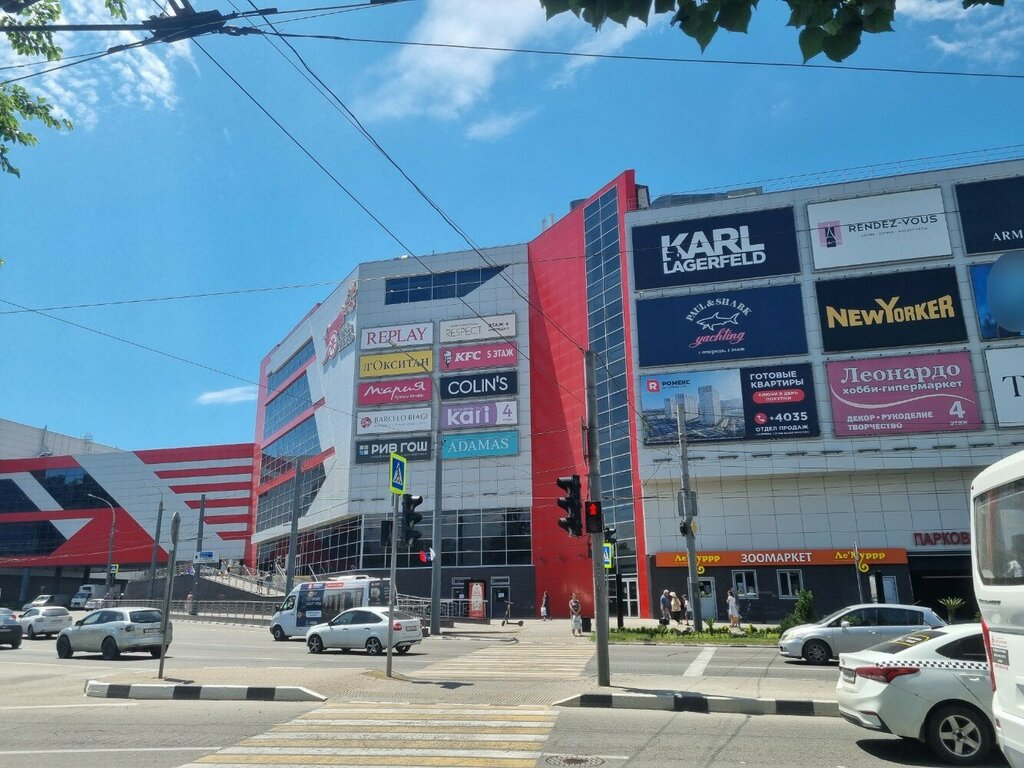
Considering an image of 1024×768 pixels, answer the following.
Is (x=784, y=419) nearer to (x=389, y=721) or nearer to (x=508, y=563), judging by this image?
(x=508, y=563)

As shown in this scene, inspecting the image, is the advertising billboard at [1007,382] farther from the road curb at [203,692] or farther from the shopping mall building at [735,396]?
the road curb at [203,692]

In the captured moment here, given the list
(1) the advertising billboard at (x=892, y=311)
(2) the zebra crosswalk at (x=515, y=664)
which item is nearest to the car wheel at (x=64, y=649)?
(2) the zebra crosswalk at (x=515, y=664)

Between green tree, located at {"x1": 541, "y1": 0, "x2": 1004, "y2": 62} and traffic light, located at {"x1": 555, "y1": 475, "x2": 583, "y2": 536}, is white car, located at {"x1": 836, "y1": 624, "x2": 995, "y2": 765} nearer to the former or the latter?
traffic light, located at {"x1": 555, "y1": 475, "x2": 583, "y2": 536}

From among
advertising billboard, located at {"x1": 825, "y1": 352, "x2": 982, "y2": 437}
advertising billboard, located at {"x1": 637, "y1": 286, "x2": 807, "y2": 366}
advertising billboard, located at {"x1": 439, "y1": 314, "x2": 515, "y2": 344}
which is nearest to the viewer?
advertising billboard, located at {"x1": 825, "y1": 352, "x2": 982, "y2": 437}

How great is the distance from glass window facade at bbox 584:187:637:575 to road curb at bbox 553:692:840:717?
3201cm

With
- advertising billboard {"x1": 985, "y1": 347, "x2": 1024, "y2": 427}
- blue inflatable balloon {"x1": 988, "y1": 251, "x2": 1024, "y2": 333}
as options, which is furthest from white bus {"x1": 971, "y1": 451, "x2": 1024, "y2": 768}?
blue inflatable balloon {"x1": 988, "y1": 251, "x2": 1024, "y2": 333}

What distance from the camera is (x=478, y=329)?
5166 centimetres

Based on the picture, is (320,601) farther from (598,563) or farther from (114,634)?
(598,563)

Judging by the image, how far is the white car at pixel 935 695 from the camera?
7617mm

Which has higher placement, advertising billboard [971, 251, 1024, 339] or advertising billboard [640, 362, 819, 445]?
advertising billboard [971, 251, 1024, 339]

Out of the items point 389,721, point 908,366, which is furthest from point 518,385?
point 389,721

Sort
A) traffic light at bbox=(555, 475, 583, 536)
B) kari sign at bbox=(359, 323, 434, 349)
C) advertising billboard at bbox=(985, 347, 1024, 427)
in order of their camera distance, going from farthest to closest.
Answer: kari sign at bbox=(359, 323, 434, 349) → advertising billboard at bbox=(985, 347, 1024, 427) → traffic light at bbox=(555, 475, 583, 536)

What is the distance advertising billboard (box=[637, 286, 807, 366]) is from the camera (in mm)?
41031

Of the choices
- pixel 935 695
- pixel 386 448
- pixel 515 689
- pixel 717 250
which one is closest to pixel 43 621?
Result: pixel 386 448
